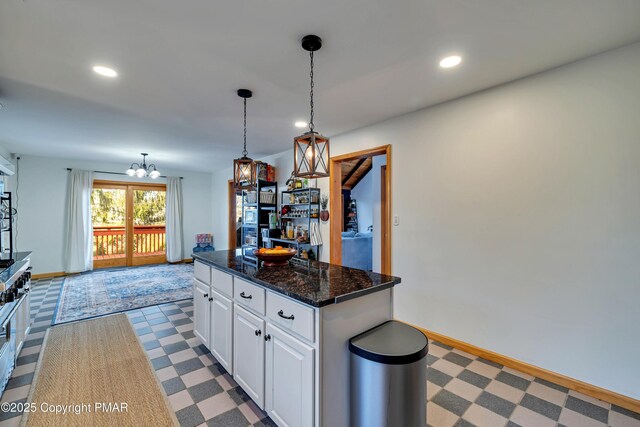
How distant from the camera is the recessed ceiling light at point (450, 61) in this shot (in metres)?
2.04

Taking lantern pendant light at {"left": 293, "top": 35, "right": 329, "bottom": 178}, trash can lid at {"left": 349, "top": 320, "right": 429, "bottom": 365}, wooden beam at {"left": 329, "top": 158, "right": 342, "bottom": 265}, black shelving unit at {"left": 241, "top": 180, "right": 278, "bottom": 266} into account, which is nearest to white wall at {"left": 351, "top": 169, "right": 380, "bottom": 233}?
black shelving unit at {"left": 241, "top": 180, "right": 278, "bottom": 266}

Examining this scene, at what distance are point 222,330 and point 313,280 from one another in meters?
1.00

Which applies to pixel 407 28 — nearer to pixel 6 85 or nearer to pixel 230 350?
pixel 230 350

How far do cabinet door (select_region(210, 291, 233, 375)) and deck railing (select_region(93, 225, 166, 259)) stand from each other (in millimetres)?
5578

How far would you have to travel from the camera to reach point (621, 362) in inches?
75.2

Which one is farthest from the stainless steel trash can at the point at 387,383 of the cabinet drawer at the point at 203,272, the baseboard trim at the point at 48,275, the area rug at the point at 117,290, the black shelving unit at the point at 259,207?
the baseboard trim at the point at 48,275

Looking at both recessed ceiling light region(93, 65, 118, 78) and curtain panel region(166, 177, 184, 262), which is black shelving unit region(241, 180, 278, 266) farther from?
recessed ceiling light region(93, 65, 118, 78)

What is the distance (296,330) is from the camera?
1495 millimetres

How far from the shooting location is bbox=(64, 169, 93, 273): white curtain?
18.5 ft

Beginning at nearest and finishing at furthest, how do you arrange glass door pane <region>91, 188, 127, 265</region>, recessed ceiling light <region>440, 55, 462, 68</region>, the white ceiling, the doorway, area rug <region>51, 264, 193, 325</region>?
the white ceiling < recessed ceiling light <region>440, 55, 462, 68</region> < the doorway < area rug <region>51, 264, 193, 325</region> < glass door pane <region>91, 188, 127, 265</region>

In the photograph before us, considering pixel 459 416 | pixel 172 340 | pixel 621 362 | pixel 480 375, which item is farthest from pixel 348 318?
pixel 172 340

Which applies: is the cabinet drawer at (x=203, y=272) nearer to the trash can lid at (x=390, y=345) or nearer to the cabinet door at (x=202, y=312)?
the cabinet door at (x=202, y=312)

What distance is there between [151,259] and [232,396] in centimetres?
604

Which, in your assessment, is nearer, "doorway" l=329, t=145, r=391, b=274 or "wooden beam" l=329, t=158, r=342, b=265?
"doorway" l=329, t=145, r=391, b=274
